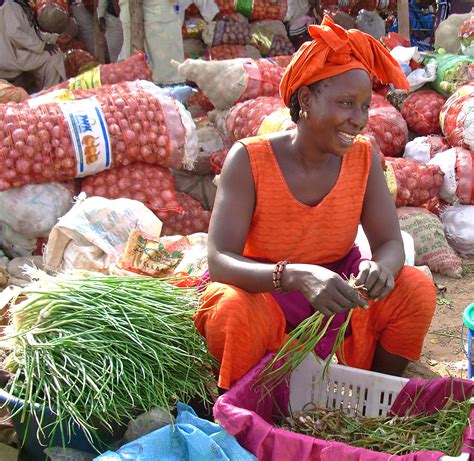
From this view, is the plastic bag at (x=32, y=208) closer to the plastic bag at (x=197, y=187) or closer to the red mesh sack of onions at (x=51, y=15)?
the plastic bag at (x=197, y=187)

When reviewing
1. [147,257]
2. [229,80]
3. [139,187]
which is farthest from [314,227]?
[229,80]

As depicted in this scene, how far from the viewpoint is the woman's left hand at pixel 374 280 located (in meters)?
1.97

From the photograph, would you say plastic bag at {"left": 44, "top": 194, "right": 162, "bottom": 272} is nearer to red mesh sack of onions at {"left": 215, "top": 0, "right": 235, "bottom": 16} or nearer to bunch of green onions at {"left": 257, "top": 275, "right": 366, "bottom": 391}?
bunch of green onions at {"left": 257, "top": 275, "right": 366, "bottom": 391}

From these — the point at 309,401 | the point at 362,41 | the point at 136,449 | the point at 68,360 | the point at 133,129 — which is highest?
the point at 362,41

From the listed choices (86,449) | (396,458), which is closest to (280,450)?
(396,458)

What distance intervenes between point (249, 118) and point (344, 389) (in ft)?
7.28

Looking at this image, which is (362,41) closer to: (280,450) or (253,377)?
(253,377)

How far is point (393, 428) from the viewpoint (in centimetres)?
200

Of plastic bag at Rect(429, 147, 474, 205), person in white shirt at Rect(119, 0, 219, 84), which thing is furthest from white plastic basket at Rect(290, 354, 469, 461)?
person in white shirt at Rect(119, 0, 219, 84)

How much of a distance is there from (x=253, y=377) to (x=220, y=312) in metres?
0.21

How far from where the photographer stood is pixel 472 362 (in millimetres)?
2424

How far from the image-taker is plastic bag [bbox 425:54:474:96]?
4785 millimetres

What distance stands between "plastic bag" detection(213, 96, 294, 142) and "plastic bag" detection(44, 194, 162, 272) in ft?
3.15

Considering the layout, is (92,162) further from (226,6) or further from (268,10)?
(268,10)
